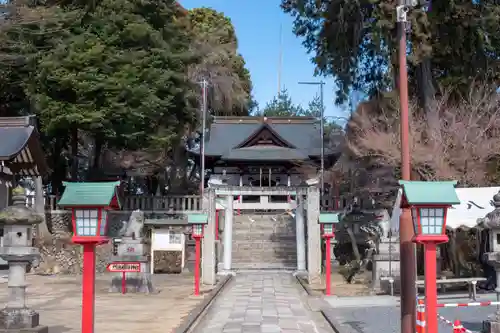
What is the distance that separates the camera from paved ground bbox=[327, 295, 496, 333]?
10.4m

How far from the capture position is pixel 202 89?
110 feet

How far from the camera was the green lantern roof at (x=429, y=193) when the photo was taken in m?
7.23

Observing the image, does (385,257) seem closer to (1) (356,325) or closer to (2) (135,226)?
(1) (356,325)

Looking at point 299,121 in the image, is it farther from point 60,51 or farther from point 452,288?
point 452,288

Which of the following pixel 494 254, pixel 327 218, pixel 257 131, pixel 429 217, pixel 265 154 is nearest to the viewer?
pixel 429 217

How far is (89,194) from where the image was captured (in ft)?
26.0

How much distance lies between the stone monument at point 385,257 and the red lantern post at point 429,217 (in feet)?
30.4

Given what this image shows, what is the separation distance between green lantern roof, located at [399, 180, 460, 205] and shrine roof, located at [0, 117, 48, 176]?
16888 millimetres

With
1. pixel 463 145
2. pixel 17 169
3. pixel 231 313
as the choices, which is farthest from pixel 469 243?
pixel 17 169

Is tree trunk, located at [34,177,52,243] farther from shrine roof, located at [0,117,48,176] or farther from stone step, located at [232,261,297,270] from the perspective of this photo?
stone step, located at [232,261,297,270]

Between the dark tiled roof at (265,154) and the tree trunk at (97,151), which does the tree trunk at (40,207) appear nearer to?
the tree trunk at (97,151)

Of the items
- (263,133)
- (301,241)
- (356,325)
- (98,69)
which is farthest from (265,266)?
(356,325)

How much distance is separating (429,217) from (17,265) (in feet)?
21.3

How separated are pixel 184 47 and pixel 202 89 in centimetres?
750
